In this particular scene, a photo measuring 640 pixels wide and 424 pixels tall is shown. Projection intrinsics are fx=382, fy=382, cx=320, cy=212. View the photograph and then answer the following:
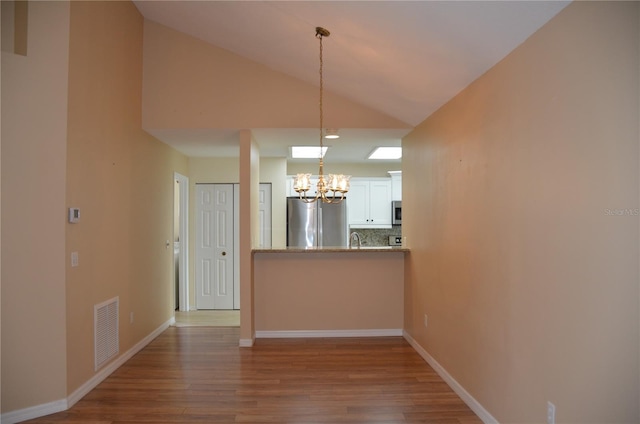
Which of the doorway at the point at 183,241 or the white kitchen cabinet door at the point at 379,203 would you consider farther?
the white kitchen cabinet door at the point at 379,203

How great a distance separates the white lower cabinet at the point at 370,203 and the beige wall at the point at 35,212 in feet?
14.3

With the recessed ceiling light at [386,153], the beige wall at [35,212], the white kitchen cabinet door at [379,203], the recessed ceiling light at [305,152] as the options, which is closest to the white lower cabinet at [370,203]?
the white kitchen cabinet door at [379,203]

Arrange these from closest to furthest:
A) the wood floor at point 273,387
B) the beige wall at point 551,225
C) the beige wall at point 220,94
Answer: the beige wall at point 551,225 < the wood floor at point 273,387 < the beige wall at point 220,94

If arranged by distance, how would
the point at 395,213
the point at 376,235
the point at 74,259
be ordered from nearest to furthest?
the point at 74,259 < the point at 395,213 < the point at 376,235

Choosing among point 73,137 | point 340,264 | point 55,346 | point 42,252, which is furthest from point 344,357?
point 73,137

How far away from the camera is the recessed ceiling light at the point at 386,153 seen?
527 cm

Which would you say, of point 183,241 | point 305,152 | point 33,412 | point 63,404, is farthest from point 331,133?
point 33,412

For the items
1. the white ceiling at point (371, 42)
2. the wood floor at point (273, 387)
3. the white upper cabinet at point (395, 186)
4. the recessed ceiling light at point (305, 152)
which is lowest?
the wood floor at point (273, 387)

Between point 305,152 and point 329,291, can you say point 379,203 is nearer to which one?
point 305,152

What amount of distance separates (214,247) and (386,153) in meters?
3.04

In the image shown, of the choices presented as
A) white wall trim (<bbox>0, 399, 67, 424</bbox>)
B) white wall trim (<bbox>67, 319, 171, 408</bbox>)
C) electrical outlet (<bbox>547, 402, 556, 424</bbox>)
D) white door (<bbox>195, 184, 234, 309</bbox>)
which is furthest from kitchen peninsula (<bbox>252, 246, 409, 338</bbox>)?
electrical outlet (<bbox>547, 402, 556, 424</bbox>)

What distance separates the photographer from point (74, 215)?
2.82 m

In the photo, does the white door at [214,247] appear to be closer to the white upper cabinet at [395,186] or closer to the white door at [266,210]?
the white door at [266,210]

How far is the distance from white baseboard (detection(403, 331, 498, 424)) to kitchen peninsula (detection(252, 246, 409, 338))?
62cm
